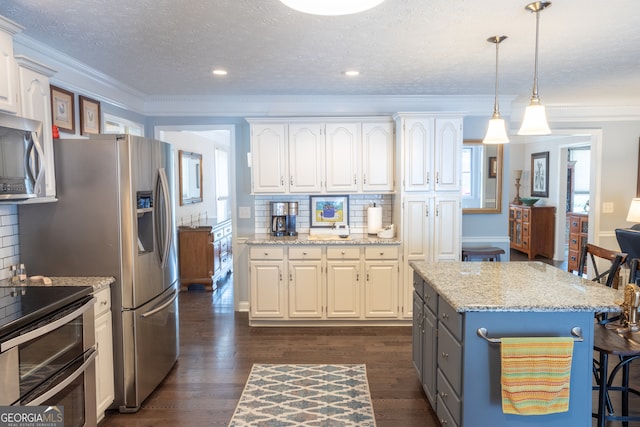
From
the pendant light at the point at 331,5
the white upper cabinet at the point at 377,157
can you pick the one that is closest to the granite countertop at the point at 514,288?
the pendant light at the point at 331,5

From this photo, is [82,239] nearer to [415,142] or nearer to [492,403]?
[492,403]

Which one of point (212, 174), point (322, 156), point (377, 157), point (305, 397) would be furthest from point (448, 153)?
point (212, 174)

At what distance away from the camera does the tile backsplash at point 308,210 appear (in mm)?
4934

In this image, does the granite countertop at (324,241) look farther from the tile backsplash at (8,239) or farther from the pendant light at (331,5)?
the pendant light at (331,5)

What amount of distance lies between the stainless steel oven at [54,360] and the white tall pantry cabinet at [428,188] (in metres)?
3.04

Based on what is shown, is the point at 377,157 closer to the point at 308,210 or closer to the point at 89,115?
the point at 308,210

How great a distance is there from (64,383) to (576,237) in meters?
7.41

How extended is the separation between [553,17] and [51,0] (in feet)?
9.37

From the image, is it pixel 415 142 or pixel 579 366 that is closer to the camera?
pixel 579 366

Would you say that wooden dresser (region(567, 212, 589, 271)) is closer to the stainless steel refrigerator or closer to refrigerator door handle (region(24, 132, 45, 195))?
the stainless steel refrigerator

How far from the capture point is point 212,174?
7.76m

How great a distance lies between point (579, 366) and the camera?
6.89 feet

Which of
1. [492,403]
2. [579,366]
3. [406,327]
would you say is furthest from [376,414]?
[406,327]

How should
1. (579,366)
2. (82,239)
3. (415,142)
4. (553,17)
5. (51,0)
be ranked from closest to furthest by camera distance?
(579,366), (51,0), (553,17), (82,239), (415,142)
